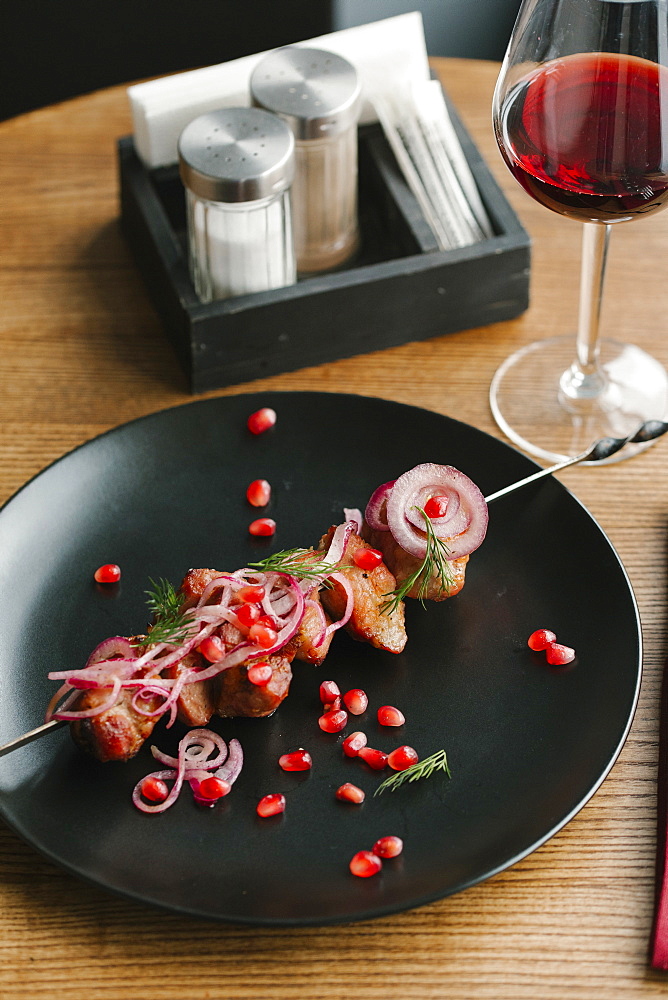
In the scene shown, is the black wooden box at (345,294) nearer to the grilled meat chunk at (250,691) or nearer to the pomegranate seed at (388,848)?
the grilled meat chunk at (250,691)

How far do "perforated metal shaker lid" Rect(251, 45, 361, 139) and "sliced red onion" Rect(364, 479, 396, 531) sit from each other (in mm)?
974

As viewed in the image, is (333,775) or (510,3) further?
(510,3)

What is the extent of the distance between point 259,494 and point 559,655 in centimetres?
71

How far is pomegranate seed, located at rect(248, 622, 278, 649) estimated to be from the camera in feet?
6.48

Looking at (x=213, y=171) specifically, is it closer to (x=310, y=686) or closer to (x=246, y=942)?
(x=310, y=686)

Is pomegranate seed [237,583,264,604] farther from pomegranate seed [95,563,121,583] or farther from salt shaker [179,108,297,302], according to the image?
salt shaker [179,108,297,302]

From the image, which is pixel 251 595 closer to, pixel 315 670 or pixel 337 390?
pixel 315 670

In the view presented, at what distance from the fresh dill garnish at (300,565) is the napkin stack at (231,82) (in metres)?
1.29

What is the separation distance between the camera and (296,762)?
194cm

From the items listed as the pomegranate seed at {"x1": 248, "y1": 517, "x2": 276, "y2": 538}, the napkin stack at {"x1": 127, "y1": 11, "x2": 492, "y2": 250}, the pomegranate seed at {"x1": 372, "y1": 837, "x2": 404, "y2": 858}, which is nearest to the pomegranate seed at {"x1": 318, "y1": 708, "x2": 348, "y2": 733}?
the pomegranate seed at {"x1": 372, "y1": 837, "x2": 404, "y2": 858}

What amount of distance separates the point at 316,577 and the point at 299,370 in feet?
2.84

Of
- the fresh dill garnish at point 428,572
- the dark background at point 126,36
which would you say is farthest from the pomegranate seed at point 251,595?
the dark background at point 126,36

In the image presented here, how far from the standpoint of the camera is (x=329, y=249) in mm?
2887

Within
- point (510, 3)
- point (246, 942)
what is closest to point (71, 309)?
point (246, 942)
